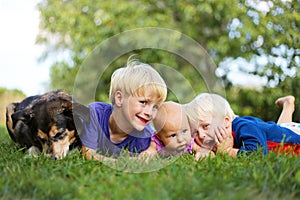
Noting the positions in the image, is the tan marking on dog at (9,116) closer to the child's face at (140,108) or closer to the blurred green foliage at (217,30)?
the child's face at (140,108)

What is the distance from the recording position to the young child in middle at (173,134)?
13.1 ft

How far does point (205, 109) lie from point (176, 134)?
0.38 metres

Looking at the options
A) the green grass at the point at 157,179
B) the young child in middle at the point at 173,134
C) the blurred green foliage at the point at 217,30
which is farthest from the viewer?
the blurred green foliage at the point at 217,30

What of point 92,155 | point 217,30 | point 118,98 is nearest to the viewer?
point 92,155

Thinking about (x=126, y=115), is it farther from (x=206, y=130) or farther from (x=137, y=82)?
(x=206, y=130)

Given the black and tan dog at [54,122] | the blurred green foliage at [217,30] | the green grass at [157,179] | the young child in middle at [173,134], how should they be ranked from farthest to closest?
the blurred green foliage at [217,30] → the young child in middle at [173,134] → the black and tan dog at [54,122] → the green grass at [157,179]

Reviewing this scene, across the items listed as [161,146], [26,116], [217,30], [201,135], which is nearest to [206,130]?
[201,135]

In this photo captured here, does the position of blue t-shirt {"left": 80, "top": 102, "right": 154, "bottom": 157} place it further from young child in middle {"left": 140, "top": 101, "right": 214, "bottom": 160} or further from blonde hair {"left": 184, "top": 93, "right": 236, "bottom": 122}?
blonde hair {"left": 184, "top": 93, "right": 236, "bottom": 122}

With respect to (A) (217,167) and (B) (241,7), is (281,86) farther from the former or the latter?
(A) (217,167)

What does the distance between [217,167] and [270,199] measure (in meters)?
0.67

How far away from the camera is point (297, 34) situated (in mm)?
9875

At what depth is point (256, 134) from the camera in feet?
13.0

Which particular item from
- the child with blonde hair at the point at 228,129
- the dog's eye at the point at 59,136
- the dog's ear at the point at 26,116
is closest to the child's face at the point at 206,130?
the child with blonde hair at the point at 228,129

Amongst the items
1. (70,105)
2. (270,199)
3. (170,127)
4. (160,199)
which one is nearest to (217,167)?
(270,199)
